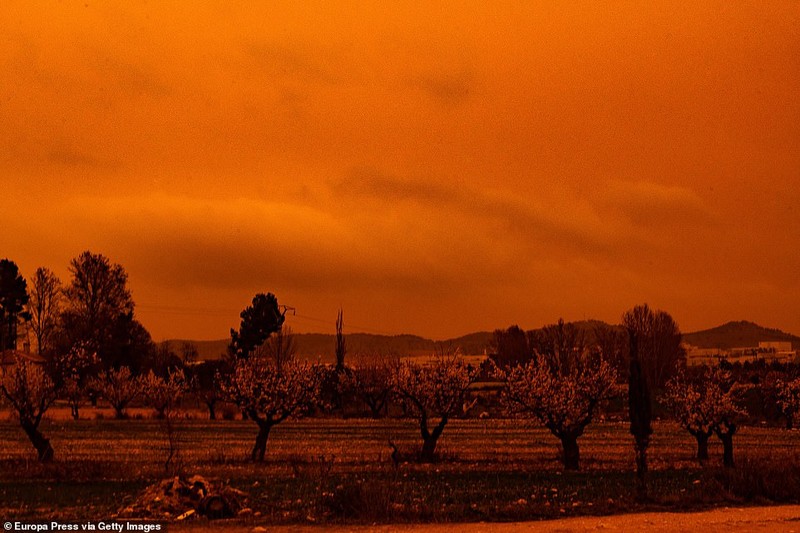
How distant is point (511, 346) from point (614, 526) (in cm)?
15935

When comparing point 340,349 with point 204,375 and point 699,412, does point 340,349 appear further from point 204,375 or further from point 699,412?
point 699,412

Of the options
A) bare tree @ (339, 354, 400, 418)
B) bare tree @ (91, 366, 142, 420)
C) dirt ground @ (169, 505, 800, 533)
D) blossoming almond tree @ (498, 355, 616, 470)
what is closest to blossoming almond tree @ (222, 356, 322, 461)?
blossoming almond tree @ (498, 355, 616, 470)

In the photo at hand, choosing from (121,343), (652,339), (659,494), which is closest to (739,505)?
(659,494)

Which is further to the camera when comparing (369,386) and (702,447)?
(369,386)

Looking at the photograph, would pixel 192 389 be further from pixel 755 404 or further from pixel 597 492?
pixel 597 492

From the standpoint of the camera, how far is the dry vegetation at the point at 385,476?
24.7 meters

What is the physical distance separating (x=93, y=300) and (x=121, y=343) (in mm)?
6467

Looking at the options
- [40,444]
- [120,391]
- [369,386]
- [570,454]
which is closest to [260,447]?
[40,444]

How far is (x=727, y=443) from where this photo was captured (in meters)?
42.8

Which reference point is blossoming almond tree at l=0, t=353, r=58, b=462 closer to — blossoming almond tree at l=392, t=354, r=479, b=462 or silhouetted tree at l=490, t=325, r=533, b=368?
blossoming almond tree at l=392, t=354, r=479, b=462

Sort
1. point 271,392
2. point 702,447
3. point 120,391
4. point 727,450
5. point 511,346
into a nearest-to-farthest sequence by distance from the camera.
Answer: point 727,450
point 271,392
point 702,447
point 120,391
point 511,346

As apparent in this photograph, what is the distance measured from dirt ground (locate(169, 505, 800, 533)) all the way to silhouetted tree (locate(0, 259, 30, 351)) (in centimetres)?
10727

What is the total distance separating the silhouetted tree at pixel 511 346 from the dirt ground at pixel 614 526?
135965mm

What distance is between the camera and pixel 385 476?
111 feet
